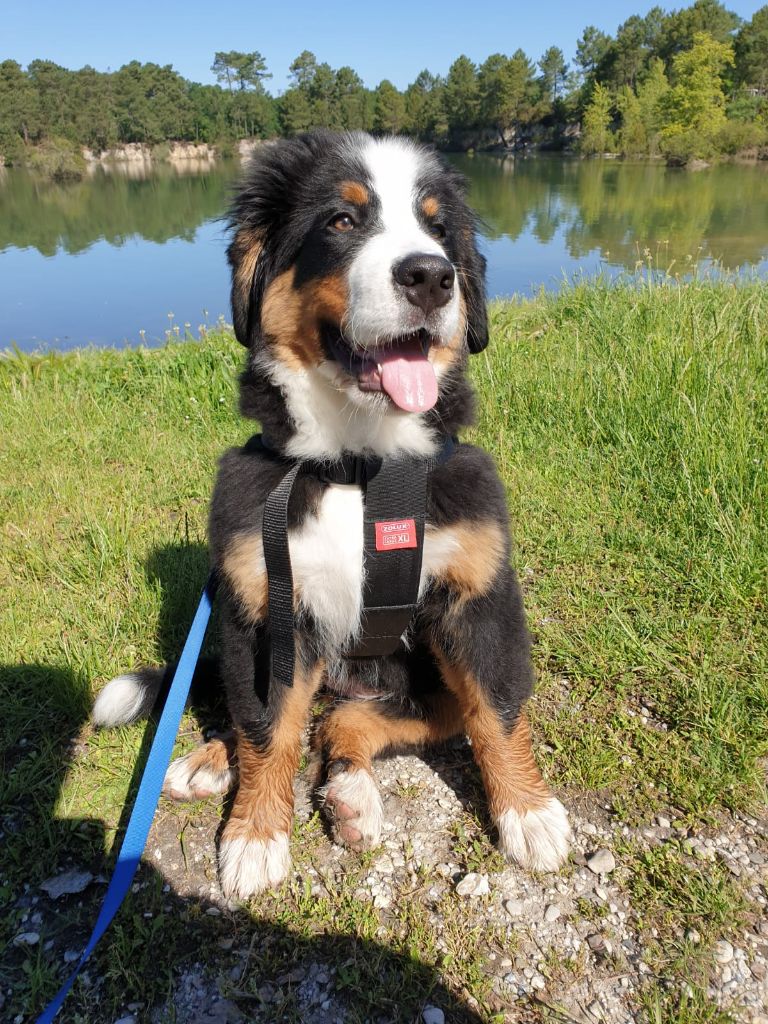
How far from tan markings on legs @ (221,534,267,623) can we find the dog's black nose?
0.86m

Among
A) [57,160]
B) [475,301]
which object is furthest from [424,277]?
[57,160]

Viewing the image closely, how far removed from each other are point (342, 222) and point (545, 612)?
6.15ft

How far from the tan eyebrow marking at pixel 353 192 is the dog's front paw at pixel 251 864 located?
6.76ft

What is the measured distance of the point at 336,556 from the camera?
6.87ft

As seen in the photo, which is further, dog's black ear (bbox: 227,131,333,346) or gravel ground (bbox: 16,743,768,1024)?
dog's black ear (bbox: 227,131,333,346)

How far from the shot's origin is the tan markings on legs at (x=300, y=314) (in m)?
2.11

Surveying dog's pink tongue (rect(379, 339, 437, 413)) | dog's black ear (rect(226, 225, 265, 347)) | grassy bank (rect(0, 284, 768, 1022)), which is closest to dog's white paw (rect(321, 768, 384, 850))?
grassy bank (rect(0, 284, 768, 1022))

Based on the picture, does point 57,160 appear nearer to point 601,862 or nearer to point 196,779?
Result: point 196,779

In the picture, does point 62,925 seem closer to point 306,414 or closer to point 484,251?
point 306,414

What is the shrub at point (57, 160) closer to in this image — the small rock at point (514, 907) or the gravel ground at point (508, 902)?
the gravel ground at point (508, 902)

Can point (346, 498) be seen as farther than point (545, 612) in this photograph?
No

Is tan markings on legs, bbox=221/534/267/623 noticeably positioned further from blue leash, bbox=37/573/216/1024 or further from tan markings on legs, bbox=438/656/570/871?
tan markings on legs, bbox=438/656/570/871

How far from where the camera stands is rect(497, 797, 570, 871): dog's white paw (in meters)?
2.03

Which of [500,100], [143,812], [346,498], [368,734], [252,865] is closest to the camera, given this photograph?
[143,812]
